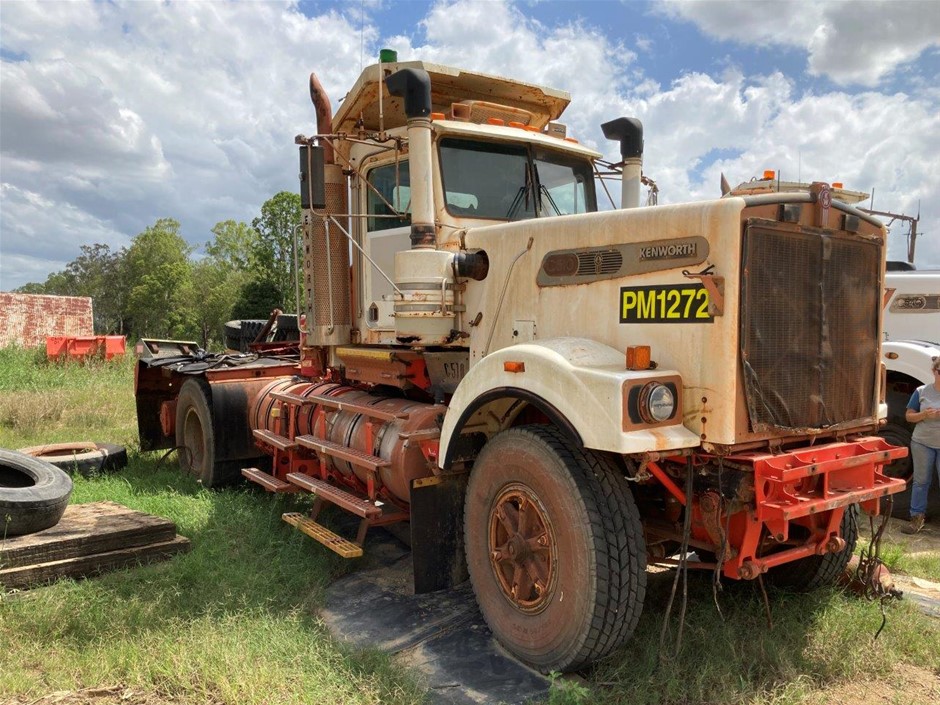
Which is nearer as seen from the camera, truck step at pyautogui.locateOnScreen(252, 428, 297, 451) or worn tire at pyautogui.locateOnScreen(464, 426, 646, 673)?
worn tire at pyautogui.locateOnScreen(464, 426, 646, 673)

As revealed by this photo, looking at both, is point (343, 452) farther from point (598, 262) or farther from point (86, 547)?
point (598, 262)

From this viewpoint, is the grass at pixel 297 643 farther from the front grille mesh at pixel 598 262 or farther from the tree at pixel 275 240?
the tree at pixel 275 240

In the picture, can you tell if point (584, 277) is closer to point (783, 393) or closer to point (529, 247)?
point (529, 247)

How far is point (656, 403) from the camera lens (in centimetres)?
312

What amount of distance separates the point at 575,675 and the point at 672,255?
6.63 feet

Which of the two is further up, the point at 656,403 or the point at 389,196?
the point at 389,196

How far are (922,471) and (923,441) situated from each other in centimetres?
29

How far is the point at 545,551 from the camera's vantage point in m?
3.51

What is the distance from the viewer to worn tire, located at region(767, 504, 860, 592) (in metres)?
4.08

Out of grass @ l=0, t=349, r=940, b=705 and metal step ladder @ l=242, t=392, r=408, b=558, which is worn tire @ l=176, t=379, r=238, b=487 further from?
grass @ l=0, t=349, r=940, b=705

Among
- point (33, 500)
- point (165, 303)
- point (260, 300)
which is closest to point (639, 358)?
point (33, 500)

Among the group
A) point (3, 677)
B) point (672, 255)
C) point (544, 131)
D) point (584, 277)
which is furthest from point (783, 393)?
point (3, 677)

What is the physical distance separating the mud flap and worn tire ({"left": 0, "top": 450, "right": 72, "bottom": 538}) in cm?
264

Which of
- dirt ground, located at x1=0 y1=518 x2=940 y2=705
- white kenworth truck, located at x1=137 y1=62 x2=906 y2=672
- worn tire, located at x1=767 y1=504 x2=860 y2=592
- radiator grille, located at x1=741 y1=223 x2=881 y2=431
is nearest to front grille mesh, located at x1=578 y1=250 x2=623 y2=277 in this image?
white kenworth truck, located at x1=137 y1=62 x2=906 y2=672
